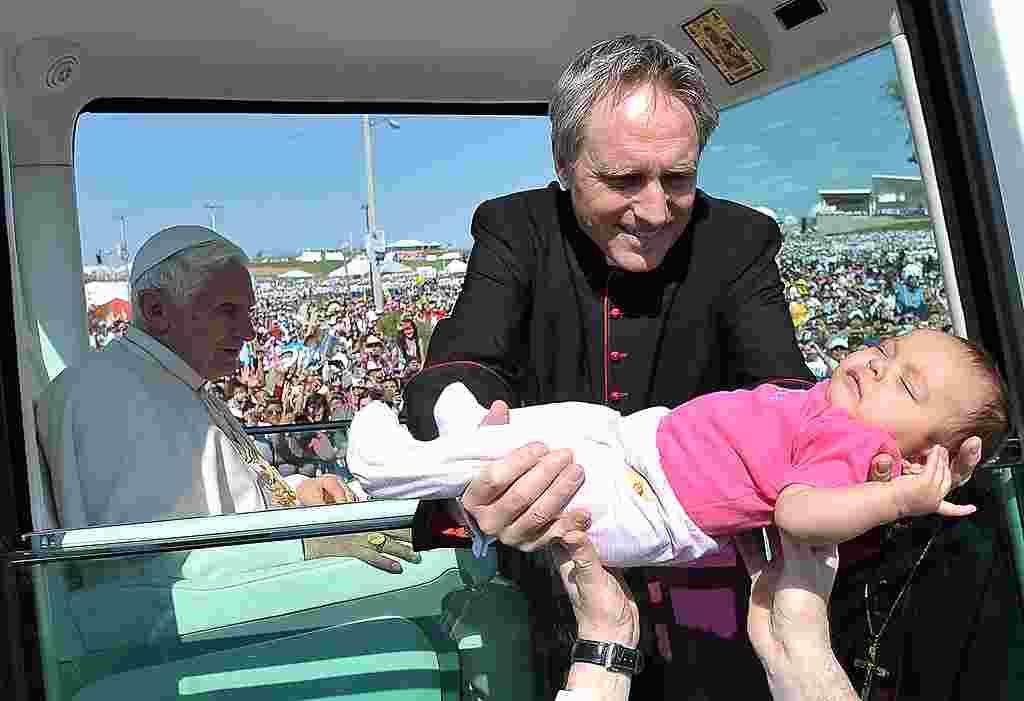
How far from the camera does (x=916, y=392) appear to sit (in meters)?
1.73

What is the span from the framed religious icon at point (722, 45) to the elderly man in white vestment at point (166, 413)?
62.4 inches

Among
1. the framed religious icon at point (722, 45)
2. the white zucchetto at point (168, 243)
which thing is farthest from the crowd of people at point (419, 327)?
the framed religious icon at point (722, 45)

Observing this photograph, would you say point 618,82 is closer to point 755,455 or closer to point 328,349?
point 755,455

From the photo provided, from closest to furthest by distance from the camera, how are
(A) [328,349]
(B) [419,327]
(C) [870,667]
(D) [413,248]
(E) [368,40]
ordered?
(C) [870,667] → (E) [368,40] → (B) [419,327] → (A) [328,349] → (D) [413,248]

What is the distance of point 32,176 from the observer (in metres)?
3.62

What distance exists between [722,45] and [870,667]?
7.09 ft

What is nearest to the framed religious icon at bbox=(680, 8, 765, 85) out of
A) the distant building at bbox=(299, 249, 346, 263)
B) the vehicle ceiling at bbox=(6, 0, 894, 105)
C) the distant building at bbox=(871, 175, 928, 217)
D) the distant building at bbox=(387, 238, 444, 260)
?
the vehicle ceiling at bbox=(6, 0, 894, 105)

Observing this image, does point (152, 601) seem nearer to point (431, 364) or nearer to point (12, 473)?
point (12, 473)

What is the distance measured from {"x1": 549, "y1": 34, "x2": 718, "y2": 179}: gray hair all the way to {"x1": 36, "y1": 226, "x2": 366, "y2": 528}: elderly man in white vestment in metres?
1.38

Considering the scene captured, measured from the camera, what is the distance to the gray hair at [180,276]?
334 cm

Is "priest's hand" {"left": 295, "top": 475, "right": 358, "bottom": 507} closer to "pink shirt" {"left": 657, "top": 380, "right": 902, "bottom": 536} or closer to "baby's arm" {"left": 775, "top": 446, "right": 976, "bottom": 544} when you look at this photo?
"pink shirt" {"left": 657, "top": 380, "right": 902, "bottom": 536}

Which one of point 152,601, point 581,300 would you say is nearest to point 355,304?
point 581,300

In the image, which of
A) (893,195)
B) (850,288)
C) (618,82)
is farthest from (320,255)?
(618,82)

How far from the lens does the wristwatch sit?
1.69m
